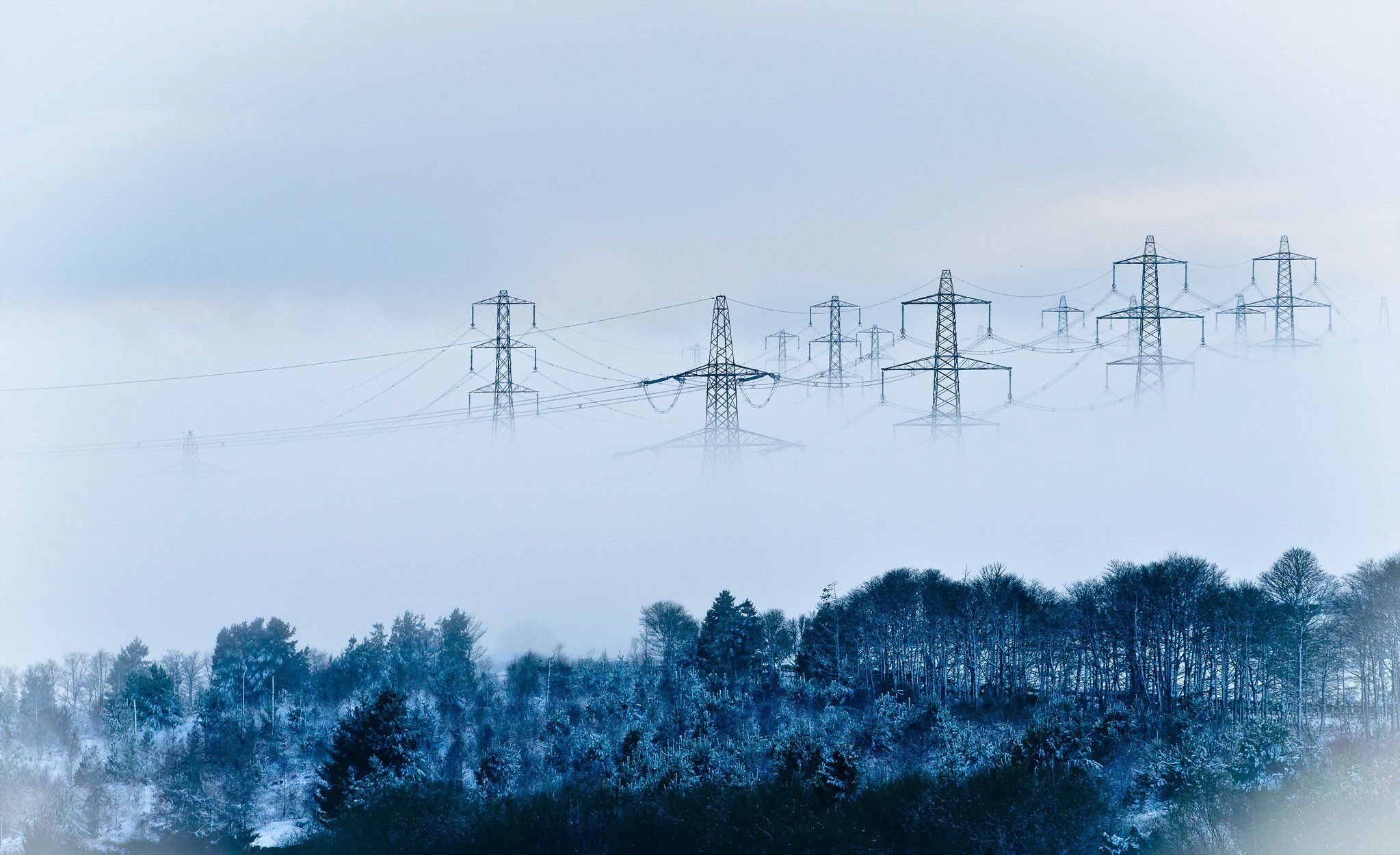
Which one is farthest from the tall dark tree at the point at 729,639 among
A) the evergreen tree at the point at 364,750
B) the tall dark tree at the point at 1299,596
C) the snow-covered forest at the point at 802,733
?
the tall dark tree at the point at 1299,596

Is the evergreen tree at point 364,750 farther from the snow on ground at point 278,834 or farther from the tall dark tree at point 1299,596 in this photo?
the tall dark tree at point 1299,596

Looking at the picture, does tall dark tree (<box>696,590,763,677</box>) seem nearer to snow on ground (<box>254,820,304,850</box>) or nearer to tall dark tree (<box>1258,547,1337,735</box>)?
snow on ground (<box>254,820,304,850</box>)

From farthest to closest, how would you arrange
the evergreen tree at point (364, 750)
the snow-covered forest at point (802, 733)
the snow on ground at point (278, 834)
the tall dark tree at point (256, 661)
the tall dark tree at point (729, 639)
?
the tall dark tree at point (256, 661), the tall dark tree at point (729, 639), the snow on ground at point (278, 834), the evergreen tree at point (364, 750), the snow-covered forest at point (802, 733)

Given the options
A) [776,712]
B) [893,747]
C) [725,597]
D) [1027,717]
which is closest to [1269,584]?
[1027,717]

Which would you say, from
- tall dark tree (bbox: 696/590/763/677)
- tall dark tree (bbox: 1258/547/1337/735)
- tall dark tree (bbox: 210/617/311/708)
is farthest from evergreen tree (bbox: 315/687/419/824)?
tall dark tree (bbox: 1258/547/1337/735)

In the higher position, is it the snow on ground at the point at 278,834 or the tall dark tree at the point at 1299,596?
the tall dark tree at the point at 1299,596

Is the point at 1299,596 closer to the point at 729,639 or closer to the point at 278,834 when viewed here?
the point at 729,639

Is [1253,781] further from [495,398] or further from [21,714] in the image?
[21,714]

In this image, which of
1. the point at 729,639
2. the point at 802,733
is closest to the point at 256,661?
the point at 729,639
